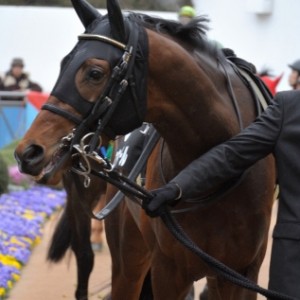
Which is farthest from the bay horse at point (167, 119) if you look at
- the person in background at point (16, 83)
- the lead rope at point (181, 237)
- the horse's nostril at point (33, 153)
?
the person in background at point (16, 83)

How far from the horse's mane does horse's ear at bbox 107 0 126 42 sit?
27 centimetres

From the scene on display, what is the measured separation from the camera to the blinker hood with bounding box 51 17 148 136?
349 cm

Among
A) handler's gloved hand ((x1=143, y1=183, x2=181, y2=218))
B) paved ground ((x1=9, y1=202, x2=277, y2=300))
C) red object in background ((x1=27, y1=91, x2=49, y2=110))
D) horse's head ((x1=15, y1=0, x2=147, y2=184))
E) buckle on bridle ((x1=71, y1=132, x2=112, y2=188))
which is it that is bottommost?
red object in background ((x1=27, y1=91, x2=49, y2=110))

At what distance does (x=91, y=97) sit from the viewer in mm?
3518

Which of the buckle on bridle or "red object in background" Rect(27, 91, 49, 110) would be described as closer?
the buckle on bridle

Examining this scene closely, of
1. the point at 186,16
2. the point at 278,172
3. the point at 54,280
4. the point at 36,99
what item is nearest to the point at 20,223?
the point at 54,280

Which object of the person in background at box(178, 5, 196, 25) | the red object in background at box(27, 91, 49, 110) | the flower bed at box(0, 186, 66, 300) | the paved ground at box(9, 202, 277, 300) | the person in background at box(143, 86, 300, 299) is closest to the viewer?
the person in background at box(143, 86, 300, 299)

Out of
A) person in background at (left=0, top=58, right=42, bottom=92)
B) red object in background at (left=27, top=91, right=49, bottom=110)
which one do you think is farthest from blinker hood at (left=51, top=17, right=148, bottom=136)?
person in background at (left=0, top=58, right=42, bottom=92)

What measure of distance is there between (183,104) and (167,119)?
97mm

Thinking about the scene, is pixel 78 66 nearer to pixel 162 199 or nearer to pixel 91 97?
pixel 91 97

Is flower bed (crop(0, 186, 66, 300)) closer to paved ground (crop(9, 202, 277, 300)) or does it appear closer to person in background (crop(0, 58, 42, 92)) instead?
paved ground (crop(9, 202, 277, 300))

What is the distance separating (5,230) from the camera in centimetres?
869

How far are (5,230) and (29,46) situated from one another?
28.4 feet

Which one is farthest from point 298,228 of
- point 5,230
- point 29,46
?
point 29,46
